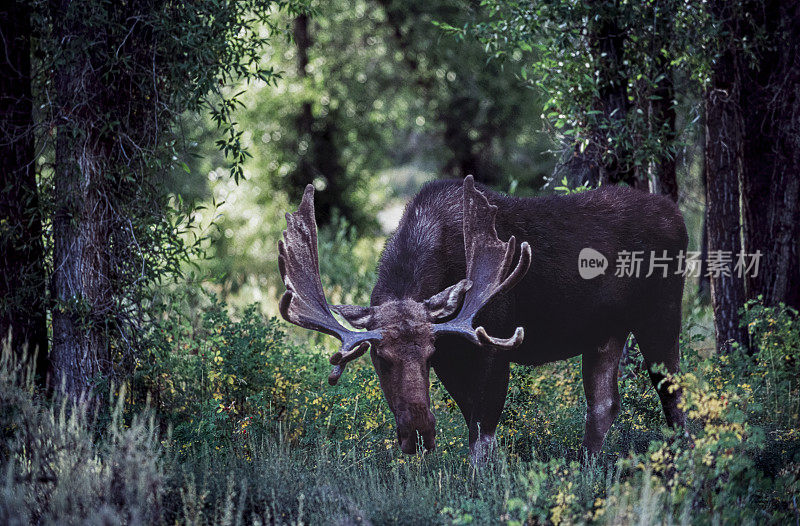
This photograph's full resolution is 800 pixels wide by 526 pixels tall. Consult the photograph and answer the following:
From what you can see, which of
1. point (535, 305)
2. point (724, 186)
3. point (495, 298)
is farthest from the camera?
point (724, 186)

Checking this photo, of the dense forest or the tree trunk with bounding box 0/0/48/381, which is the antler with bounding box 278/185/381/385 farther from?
the tree trunk with bounding box 0/0/48/381

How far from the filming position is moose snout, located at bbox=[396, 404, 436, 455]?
5477mm

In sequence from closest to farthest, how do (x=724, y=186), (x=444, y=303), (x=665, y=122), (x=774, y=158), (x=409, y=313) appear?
(x=409, y=313) < (x=444, y=303) < (x=665, y=122) < (x=774, y=158) < (x=724, y=186)

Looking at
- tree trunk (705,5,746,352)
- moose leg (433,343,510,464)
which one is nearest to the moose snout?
moose leg (433,343,510,464)

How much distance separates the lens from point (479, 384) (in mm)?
6305

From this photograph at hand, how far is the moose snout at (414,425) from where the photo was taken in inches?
216

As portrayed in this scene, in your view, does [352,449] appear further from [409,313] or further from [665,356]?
[665,356]

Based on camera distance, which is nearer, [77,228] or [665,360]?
[665,360]

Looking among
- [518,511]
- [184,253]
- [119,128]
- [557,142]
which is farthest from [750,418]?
[119,128]

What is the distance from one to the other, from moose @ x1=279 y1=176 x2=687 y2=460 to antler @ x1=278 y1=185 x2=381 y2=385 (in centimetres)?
1

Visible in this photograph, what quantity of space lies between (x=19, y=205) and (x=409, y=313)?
4096 mm

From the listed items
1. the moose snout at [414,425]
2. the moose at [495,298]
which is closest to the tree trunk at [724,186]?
the moose at [495,298]

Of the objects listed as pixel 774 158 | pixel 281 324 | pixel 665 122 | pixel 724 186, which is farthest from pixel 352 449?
pixel 774 158

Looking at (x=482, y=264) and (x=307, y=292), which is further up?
(x=482, y=264)
